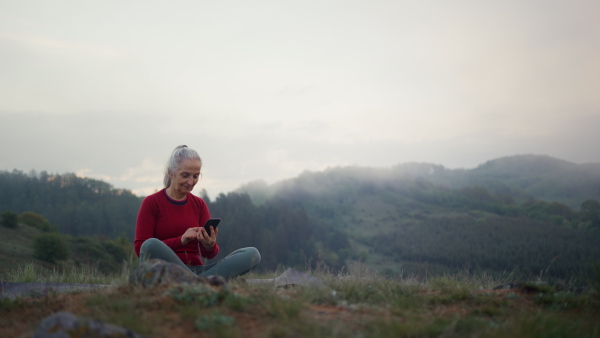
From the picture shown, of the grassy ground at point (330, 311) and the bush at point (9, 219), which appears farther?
the bush at point (9, 219)

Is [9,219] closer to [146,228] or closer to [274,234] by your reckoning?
[146,228]

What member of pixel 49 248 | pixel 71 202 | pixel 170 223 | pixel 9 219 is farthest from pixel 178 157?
pixel 71 202

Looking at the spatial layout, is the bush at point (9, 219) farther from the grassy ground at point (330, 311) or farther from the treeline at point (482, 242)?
the treeline at point (482, 242)

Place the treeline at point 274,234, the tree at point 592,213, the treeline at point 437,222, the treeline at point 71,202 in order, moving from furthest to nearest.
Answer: the tree at point 592,213 → the treeline at point 437,222 → the treeline at point 71,202 → the treeline at point 274,234

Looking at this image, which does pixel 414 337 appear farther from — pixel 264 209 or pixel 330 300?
pixel 264 209

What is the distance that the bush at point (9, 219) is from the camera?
138 feet

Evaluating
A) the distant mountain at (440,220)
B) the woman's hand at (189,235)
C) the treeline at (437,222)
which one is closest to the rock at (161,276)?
the woman's hand at (189,235)

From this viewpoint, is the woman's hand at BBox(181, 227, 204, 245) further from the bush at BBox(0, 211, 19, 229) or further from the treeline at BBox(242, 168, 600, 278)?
the treeline at BBox(242, 168, 600, 278)

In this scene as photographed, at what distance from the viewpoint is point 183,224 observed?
5.25m

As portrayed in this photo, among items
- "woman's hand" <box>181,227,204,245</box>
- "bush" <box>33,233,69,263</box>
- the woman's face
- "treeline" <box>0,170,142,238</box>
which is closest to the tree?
"treeline" <box>0,170,142,238</box>

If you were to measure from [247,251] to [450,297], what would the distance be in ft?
8.17

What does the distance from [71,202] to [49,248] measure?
155 ft

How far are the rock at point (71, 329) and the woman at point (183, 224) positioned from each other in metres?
2.20

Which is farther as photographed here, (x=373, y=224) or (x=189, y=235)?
(x=373, y=224)
